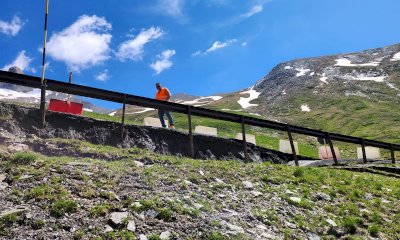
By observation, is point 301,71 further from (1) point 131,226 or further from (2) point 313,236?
(1) point 131,226

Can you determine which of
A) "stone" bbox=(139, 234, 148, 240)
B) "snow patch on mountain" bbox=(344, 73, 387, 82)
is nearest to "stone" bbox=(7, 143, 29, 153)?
"stone" bbox=(139, 234, 148, 240)

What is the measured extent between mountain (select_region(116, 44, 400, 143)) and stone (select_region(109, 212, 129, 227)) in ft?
251

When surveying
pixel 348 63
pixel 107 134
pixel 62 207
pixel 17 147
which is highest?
pixel 348 63

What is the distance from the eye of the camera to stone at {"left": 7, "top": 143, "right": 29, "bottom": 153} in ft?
48.4

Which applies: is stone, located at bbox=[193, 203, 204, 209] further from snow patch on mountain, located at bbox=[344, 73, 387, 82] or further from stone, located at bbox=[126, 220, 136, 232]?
snow patch on mountain, located at bbox=[344, 73, 387, 82]

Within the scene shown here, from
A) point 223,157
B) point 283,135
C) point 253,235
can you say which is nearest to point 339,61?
point 283,135

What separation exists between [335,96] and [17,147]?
13606cm

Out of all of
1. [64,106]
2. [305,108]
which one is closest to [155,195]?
[64,106]

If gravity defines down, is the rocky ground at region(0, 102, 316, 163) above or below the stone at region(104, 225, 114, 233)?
above

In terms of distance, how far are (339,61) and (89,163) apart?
192 m

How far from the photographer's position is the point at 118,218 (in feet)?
31.9

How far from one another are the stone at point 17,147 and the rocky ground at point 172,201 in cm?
5

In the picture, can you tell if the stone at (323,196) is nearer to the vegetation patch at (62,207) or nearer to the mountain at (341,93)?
the vegetation patch at (62,207)

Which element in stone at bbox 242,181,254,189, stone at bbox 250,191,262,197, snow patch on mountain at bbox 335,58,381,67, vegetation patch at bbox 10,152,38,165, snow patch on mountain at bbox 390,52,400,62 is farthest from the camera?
snow patch on mountain at bbox 335,58,381,67
